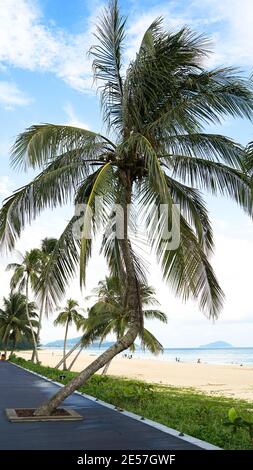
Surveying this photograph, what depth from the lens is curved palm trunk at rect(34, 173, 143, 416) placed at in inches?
341

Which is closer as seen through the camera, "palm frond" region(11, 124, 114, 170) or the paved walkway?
the paved walkway

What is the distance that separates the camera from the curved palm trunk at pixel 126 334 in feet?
28.5

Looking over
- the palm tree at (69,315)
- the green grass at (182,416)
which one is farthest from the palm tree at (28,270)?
the green grass at (182,416)

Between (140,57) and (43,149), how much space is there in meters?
2.15

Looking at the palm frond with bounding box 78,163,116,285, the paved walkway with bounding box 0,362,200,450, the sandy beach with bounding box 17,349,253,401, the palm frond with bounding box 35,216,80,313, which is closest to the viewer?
the paved walkway with bounding box 0,362,200,450

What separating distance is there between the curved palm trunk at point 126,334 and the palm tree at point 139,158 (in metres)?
0.02

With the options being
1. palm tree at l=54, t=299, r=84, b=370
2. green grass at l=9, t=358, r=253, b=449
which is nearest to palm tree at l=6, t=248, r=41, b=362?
palm tree at l=54, t=299, r=84, b=370

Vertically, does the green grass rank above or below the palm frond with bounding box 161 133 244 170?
below

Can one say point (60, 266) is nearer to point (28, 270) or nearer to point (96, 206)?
point (96, 206)

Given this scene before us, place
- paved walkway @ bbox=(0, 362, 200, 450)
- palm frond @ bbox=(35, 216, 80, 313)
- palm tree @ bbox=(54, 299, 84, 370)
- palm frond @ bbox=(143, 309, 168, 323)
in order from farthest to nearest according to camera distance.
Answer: palm tree @ bbox=(54, 299, 84, 370), palm frond @ bbox=(143, 309, 168, 323), palm frond @ bbox=(35, 216, 80, 313), paved walkway @ bbox=(0, 362, 200, 450)

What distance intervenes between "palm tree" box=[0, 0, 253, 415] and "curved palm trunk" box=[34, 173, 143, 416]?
16 millimetres

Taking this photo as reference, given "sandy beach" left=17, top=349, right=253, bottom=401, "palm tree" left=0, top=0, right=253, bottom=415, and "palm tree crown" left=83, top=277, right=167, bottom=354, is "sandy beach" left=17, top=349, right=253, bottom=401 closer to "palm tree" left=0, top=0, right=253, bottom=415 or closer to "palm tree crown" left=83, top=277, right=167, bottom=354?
"palm tree crown" left=83, top=277, right=167, bottom=354

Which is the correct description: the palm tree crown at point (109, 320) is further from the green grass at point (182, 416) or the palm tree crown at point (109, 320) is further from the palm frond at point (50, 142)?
the palm frond at point (50, 142)

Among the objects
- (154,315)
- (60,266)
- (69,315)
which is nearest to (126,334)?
(60,266)
